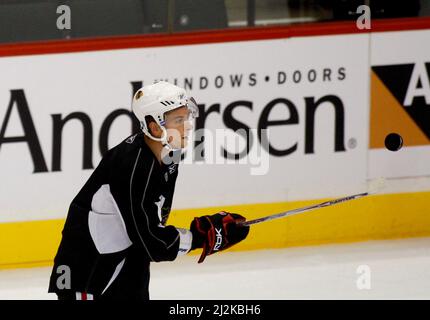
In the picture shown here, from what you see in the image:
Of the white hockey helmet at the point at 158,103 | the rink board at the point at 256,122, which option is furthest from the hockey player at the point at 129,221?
the rink board at the point at 256,122

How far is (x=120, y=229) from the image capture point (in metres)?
3.66

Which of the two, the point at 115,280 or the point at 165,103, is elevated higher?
the point at 165,103

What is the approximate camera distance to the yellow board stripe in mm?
5676

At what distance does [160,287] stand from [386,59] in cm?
164

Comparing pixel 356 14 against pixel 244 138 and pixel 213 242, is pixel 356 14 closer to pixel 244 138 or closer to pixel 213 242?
pixel 244 138

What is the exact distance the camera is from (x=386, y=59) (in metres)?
6.02

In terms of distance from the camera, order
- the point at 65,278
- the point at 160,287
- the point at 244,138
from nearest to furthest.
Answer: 1. the point at 65,278
2. the point at 160,287
3. the point at 244,138

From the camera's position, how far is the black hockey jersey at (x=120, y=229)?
11.7 ft

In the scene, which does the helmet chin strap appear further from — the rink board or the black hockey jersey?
the rink board

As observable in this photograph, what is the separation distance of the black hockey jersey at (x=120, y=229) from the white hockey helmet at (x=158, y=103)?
0.07m

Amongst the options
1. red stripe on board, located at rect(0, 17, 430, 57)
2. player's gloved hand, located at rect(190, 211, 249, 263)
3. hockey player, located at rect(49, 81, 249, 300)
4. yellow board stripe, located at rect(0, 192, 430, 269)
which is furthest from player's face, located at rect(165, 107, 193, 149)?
yellow board stripe, located at rect(0, 192, 430, 269)

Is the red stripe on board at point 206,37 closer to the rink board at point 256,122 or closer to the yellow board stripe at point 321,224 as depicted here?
the rink board at point 256,122

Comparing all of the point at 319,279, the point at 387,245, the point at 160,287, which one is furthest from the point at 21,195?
the point at 387,245

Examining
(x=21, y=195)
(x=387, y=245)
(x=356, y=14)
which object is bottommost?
(x=387, y=245)
